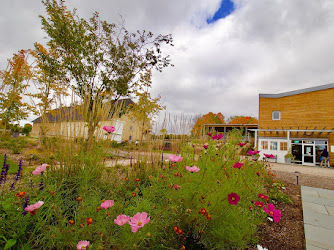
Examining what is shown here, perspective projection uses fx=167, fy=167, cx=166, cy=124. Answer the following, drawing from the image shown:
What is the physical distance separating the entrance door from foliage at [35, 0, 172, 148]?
38.1ft

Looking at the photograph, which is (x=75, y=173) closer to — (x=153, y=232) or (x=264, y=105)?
(x=153, y=232)

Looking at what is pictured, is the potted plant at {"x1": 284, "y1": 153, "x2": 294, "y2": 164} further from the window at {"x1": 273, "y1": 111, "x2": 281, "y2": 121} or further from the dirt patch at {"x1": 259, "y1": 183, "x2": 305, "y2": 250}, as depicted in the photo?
the dirt patch at {"x1": 259, "y1": 183, "x2": 305, "y2": 250}

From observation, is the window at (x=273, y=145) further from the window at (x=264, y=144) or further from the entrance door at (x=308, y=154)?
the entrance door at (x=308, y=154)

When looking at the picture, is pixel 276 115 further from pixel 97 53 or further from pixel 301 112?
pixel 97 53

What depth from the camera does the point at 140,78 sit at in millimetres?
6699

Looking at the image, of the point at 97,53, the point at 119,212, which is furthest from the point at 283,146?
the point at 119,212

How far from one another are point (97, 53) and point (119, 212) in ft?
20.4

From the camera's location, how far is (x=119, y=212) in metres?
0.98

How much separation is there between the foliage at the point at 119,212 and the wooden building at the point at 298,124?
1291 centimetres

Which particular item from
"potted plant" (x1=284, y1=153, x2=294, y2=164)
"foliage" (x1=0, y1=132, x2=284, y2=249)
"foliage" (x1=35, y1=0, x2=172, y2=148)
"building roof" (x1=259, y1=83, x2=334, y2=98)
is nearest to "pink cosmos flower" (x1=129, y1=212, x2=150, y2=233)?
"foliage" (x1=0, y1=132, x2=284, y2=249)

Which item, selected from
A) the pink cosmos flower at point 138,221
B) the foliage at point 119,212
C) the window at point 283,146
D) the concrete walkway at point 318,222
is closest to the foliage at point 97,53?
the foliage at point 119,212

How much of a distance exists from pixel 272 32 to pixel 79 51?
6167 mm

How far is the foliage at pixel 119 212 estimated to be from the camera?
86 centimetres

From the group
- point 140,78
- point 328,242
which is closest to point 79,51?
point 140,78
